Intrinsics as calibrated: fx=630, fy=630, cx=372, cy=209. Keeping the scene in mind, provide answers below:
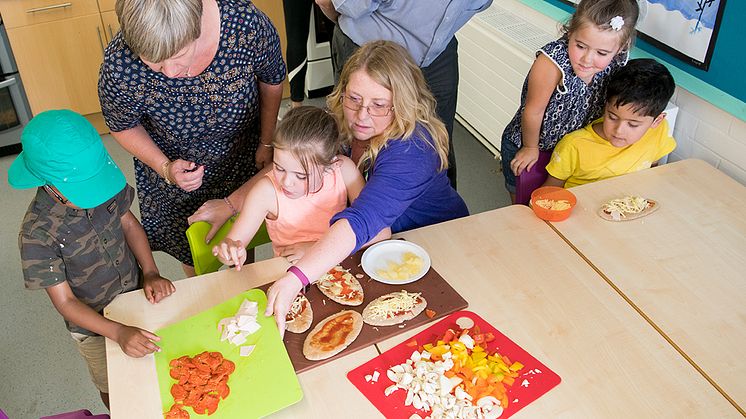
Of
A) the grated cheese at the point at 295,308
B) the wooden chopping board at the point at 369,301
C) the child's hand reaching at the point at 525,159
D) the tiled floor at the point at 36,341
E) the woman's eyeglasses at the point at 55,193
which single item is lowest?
the tiled floor at the point at 36,341

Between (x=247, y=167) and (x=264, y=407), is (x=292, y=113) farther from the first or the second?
(x=264, y=407)

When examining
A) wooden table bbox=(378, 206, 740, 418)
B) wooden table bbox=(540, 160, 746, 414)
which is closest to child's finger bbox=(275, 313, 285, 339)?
wooden table bbox=(378, 206, 740, 418)

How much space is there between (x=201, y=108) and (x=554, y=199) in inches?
40.1

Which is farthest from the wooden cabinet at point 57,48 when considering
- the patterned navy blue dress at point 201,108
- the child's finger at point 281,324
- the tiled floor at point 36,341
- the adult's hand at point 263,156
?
the child's finger at point 281,324

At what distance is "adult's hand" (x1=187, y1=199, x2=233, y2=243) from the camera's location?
1.72m

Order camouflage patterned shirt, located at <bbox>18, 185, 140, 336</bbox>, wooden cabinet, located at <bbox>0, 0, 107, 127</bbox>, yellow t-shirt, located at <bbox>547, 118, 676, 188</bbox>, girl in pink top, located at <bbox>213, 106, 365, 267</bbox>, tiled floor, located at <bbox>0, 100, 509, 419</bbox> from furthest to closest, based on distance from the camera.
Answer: wooden cabinet, located at <bbox>0, 0, 107, 127</bbox>
tiled floor, located at <bbox>0, 100, 509, 419</bbox>
yellow t-shirt, located at <bbox>547, 118, 676, 188</bbox>
girl in pink top, located at <bbox>213, 106, 365, 267</bbox>
camouflage patterned shirt, located at <bbox>18, 185, 140, 336</bbox>

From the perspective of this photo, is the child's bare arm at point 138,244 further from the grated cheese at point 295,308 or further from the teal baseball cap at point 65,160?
the grated cheese at point 295,308

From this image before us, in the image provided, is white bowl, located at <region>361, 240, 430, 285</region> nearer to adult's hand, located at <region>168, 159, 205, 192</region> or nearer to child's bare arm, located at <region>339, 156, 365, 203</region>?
child's bare arm, located at <region>339, 156, 365, 203</region>

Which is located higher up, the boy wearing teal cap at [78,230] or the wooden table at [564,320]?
the boy wearing teal cap at [78,230]

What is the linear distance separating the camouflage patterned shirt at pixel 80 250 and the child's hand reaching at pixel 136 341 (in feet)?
0.79

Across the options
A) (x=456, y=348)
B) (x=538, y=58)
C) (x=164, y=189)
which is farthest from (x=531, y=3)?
(x=456, y=348)

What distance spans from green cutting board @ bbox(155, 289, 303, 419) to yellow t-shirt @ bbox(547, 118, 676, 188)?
1116 mm

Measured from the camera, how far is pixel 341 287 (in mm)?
1486

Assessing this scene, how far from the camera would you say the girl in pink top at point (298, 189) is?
1.55m
